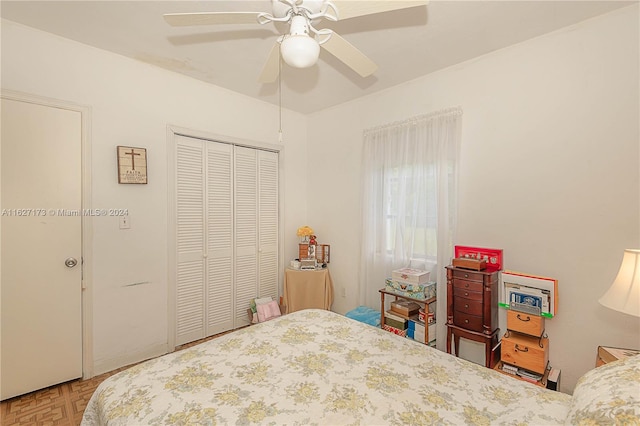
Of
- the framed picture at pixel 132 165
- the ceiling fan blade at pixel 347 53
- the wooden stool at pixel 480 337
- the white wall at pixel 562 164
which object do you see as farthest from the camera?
the framed picture at pixel 132 165

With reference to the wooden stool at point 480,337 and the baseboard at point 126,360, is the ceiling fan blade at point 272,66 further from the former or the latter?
the baseboard at point 126,360

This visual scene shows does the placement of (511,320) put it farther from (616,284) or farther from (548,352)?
(616,284)

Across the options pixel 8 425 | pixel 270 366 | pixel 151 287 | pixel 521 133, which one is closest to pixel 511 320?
pixel 521 133

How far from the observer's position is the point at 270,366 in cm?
145

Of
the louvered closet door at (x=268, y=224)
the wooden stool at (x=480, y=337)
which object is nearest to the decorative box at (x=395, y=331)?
the wooden stool at (x=480, y=337)

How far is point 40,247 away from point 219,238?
140 centimetres

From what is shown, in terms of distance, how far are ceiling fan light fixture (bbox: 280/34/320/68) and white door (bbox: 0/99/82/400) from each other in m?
2.02

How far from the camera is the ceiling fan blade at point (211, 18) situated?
1372 mm

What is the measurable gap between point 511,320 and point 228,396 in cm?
198

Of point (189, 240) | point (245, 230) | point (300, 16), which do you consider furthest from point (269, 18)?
point (245, 230)

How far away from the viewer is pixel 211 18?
1400 millimetres

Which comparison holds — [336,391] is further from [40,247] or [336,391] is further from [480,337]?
[40,247]

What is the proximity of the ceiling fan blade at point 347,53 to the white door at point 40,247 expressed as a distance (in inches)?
81.8

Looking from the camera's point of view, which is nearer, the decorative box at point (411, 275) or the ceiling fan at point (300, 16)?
the ceiling fan at point (300, 16)
